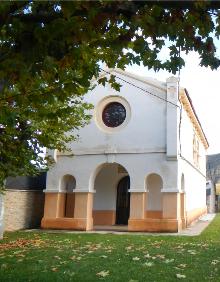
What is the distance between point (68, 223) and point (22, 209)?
2397 millimetres

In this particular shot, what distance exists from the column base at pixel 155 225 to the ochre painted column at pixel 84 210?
2099mm

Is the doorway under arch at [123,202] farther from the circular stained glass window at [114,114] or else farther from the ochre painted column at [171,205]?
the ochre painted column at [171,205]

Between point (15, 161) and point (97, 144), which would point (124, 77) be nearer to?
point (97, 144)

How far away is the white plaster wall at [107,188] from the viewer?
872 inches

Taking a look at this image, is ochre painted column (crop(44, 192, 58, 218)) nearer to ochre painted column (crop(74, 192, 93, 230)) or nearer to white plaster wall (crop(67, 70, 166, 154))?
ochre painted column (crop(74, 192, 93, 230))

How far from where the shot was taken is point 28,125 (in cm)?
1145

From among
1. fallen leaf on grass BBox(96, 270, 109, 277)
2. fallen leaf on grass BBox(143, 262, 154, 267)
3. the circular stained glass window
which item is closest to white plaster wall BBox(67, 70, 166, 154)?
the circular stained glass window

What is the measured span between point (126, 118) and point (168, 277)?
Answer: 496 inches

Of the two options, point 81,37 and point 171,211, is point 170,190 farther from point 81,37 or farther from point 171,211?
point 81,37

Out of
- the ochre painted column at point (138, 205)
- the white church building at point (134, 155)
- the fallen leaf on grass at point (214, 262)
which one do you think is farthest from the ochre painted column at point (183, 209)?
the fallen leaf on grass at point (214, 262)

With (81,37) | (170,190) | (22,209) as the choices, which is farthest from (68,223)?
(81,37)

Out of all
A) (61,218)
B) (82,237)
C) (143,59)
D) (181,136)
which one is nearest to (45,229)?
(61,218)

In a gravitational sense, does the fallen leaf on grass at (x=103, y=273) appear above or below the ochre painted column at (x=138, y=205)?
below

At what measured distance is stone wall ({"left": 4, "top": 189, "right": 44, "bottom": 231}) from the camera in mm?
18672
